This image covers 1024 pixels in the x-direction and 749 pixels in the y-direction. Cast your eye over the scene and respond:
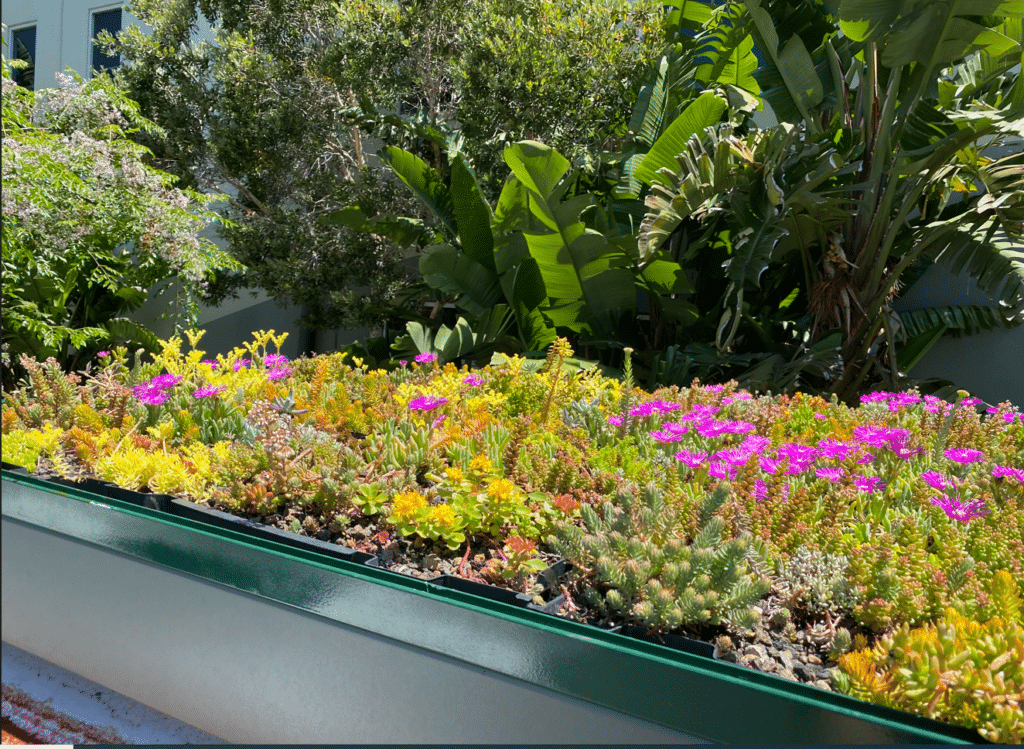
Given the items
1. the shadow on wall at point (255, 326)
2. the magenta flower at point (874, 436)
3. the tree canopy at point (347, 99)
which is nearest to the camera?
the magenta flower at point (874, 436)

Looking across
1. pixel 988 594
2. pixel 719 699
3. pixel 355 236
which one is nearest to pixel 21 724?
pixel 719 699

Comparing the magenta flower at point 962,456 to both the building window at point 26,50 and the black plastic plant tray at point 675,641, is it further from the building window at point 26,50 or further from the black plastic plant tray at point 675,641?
the building window at point 26,50

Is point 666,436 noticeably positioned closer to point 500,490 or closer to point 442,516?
point 500,490

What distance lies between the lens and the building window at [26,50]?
16.1 m

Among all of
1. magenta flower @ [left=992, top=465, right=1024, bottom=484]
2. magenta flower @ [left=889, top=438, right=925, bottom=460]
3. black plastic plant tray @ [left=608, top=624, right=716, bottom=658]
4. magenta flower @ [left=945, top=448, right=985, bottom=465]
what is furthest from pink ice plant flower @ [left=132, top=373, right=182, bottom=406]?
magenta flower @ [left=992, top=465, right=1024, bottom=484]

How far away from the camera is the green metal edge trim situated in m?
1.35

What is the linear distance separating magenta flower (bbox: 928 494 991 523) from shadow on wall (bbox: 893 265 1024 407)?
21.2 feet

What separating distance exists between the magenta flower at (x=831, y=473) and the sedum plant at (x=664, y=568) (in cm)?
59

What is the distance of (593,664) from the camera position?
1.52 meters

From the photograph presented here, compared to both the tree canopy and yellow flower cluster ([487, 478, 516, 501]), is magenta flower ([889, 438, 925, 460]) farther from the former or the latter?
the tree canopy

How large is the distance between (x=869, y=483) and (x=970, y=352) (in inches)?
260

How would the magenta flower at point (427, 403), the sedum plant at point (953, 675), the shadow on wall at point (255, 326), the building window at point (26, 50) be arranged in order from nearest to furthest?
the sedum plant at point (953, 675) < the magenta flower at point (427, 403) < the shadow on wall at point (255, 326) < the building window at point (26, 50)

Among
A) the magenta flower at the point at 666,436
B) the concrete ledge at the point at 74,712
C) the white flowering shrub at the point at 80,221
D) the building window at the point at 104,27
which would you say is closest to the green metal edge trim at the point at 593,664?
the concrete ledge at the point at 74,712

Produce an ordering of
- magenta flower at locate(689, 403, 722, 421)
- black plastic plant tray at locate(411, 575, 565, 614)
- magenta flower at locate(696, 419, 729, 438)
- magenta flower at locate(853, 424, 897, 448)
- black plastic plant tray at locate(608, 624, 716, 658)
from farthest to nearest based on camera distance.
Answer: magenta flower at locate(689, 403, 722, 421) < magenta flower at locate(696, 419, 729, 438) < magenta flower at locate(853, 424, 897, 448) < black plastic plant tray at locate(411, 575, 565, 614) < black plastic plant tray at locate(608, 624, 716, 658)
